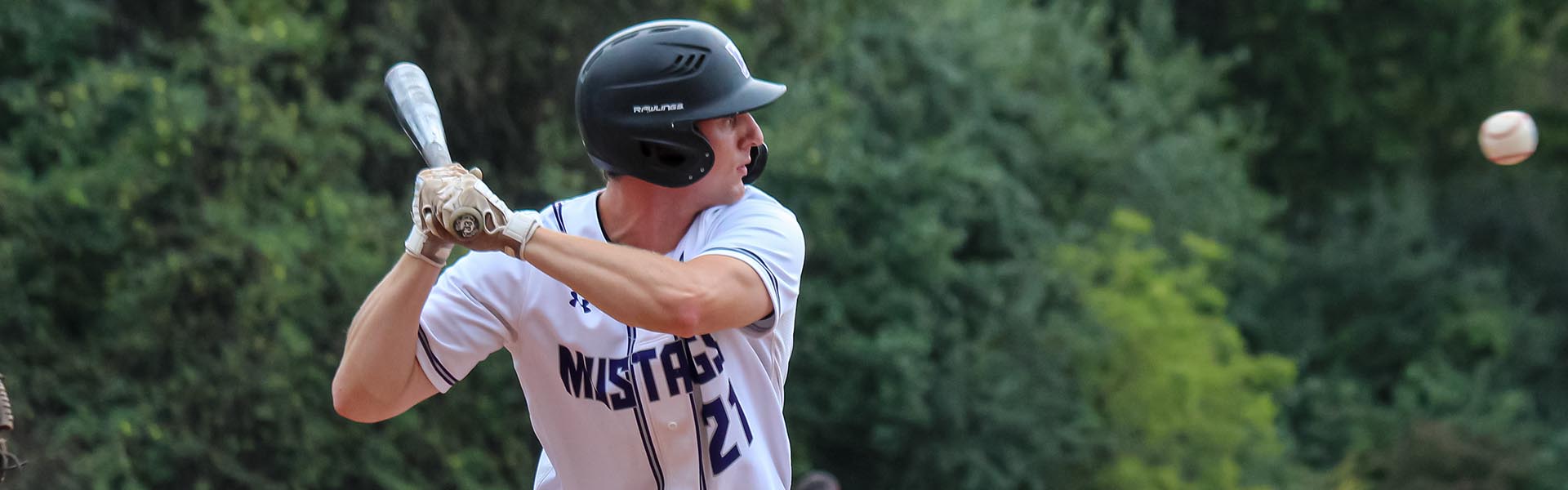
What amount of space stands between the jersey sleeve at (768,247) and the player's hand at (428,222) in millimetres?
466

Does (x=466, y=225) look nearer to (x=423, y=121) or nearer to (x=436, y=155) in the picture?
(x=436, y=155)

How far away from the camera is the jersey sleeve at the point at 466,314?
317 centimetres

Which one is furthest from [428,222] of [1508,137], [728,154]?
[1508,137]

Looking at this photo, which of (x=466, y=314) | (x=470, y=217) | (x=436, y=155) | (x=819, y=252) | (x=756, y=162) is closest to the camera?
(x=470, y=217)

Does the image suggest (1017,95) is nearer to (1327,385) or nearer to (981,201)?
(981,201)

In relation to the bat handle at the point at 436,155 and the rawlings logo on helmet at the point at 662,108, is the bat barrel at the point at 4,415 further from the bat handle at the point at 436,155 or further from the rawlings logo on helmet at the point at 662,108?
the rawlings logo on helmet at the point at 662,108

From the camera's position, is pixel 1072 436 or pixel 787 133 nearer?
pixel 787 133

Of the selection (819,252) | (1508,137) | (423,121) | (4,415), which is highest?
(819,252)

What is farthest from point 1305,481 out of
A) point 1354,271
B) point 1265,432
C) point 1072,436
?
point 1354,271

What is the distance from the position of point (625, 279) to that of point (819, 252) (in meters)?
6.73

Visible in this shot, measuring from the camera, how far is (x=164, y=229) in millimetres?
7367

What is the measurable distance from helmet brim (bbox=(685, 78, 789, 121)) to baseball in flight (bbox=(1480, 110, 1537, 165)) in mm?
3191

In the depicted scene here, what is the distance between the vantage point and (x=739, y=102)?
3154mm

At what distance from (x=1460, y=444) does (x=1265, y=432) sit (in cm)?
320
